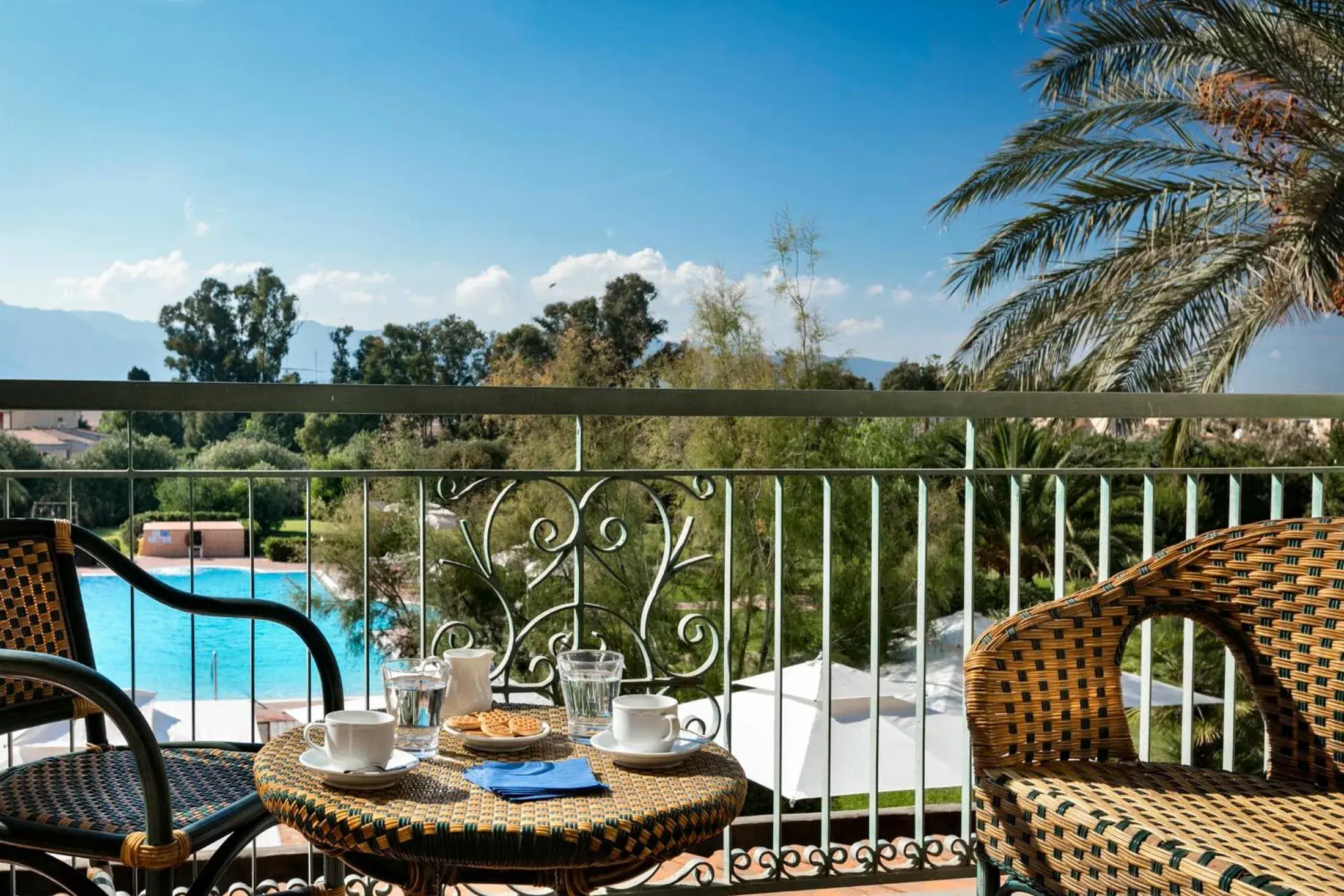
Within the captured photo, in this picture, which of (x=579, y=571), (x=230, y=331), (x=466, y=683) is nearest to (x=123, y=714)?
(x=466, y=683)

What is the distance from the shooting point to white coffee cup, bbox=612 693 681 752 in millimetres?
1336

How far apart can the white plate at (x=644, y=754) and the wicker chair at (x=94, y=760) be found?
491mm

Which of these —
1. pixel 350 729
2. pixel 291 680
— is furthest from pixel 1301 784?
pixel 291 680

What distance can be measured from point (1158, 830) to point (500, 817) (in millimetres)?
778

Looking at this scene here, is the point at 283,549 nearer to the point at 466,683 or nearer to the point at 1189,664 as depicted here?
the point at 1189,664

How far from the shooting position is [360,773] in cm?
120

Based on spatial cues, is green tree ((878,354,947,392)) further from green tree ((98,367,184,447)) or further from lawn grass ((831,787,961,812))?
green tree ((98,367,184,447))

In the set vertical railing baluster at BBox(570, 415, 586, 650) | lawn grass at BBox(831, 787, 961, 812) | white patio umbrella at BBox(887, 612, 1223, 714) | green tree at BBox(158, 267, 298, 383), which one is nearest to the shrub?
lawn grass at BBox(831, 787, 961, 812)

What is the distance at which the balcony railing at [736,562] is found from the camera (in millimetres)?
1919

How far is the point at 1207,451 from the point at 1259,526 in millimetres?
11979

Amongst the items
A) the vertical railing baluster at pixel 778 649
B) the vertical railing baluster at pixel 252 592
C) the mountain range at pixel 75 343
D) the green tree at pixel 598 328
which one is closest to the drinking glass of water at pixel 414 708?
the vertical railing baluster at pixel 252 592

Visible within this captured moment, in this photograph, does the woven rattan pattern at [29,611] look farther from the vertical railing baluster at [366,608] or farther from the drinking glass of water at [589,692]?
the drinking glass of water at [589,692]

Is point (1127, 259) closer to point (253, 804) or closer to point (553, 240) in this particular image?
point (253, 804)

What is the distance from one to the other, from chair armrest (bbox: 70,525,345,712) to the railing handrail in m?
0.24
